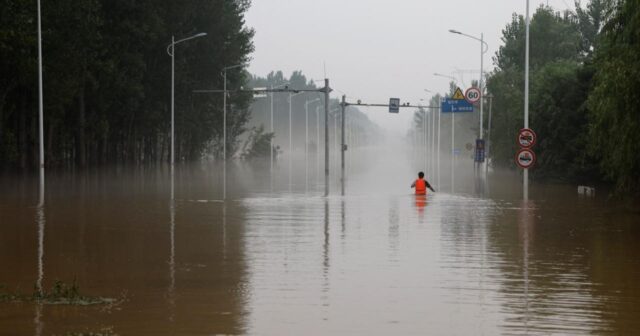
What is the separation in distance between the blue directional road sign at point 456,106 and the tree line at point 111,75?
62.0 feet

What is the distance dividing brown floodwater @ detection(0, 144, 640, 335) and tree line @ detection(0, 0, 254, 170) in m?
20.4

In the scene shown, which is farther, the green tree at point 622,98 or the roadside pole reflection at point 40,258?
the green tree at point 622,98

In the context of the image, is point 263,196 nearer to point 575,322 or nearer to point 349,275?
point 349,275

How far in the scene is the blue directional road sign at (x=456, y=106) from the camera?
94938 mm

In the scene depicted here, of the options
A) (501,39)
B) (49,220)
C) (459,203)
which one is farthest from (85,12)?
(501,39)

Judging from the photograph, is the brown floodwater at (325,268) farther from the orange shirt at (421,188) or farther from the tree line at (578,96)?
the orange shirt at (421,188)

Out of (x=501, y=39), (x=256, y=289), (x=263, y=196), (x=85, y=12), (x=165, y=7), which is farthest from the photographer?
(x=501, y=39)

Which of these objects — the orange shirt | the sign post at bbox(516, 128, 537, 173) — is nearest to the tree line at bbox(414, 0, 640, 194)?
the sign post at bbox(516, 128, 537, 173)

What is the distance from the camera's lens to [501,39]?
386ft

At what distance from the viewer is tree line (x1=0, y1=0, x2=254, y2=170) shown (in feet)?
177

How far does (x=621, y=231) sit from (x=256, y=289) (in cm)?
1389

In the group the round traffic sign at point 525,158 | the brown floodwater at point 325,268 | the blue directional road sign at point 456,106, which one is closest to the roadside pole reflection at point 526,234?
the brown floodwater at point 325,268

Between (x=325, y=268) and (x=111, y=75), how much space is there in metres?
48.0

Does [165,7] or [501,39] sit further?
[501,39]
